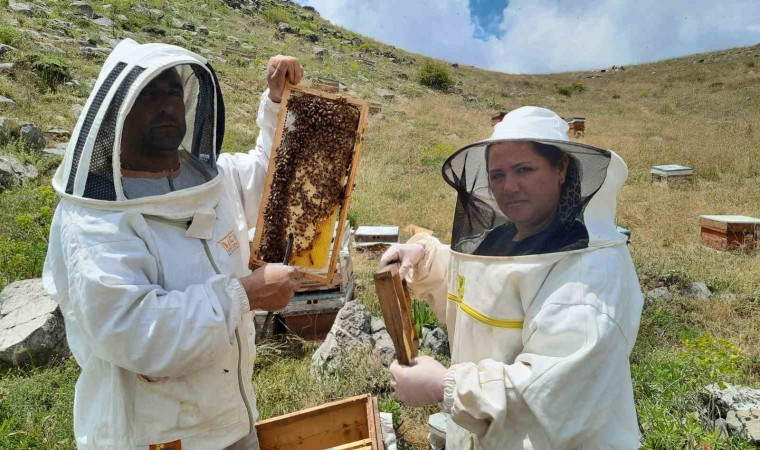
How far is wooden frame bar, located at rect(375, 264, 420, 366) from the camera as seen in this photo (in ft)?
5.78

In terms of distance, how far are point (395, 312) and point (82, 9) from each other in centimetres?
2390

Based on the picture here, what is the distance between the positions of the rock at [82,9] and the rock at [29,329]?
64.8ft

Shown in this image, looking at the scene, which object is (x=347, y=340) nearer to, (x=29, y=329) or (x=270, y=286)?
(x=270, y=286)

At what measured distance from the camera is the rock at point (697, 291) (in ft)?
18.9

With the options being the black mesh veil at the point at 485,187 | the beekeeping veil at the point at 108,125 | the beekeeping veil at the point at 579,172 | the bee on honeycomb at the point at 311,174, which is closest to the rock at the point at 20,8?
the bee on honeycomb at the point at 311,174

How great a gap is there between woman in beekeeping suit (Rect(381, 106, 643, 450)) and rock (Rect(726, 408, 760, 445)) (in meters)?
2.17

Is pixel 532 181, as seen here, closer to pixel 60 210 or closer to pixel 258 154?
pixel 258 154

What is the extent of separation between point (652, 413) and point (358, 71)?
2492 centimetres

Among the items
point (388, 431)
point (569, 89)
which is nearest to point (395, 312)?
point (388, 431)

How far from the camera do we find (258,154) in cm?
281

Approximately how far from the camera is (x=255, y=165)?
277 cm

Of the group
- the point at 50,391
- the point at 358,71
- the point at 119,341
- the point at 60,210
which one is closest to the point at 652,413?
the point at 119,341

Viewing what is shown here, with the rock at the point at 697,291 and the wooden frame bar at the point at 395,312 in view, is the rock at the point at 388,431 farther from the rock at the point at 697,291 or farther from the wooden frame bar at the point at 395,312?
the rock at the point at 697,291

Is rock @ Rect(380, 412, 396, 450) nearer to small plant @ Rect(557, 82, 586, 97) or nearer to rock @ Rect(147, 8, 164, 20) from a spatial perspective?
rock @ Rect(147, 8, 164, 20)
